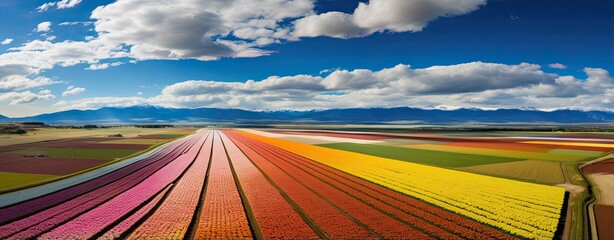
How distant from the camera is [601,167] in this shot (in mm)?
44031

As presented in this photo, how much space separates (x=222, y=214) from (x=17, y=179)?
26.8m

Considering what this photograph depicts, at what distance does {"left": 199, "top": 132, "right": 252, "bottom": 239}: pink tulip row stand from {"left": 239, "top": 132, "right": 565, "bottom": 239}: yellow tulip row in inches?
476

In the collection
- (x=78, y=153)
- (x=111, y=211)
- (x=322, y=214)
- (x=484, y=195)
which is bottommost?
(x=111, y=211)

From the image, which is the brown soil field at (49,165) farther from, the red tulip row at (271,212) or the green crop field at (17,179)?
the red tulip row at (271,212)

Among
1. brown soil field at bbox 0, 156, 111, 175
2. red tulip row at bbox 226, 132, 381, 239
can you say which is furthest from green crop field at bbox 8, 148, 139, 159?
red tulip row at bbox 226, 132, 381, 239

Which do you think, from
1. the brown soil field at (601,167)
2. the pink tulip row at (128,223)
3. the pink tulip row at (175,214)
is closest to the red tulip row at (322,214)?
the pink tulip row at (175,214)

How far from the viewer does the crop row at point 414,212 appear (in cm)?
1855

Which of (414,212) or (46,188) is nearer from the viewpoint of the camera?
(414,212)

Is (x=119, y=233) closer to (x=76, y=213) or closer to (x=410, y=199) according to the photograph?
(x=76, y=213)

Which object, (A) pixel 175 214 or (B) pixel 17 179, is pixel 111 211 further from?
(B) pixel 17 179

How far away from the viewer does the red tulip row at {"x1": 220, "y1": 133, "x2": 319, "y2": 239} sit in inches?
738

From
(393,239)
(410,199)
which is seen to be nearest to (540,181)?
(410,199)

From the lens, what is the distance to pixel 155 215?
73.9 ft

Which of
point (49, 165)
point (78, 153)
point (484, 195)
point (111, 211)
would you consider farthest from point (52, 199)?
point (78, 153)
